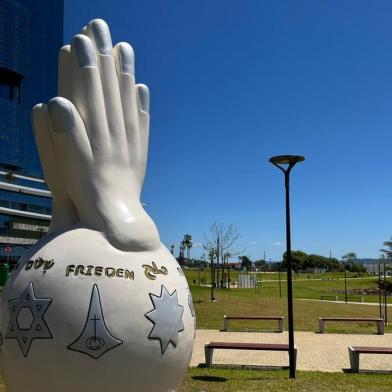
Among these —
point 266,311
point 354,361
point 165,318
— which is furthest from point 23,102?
point 165,318

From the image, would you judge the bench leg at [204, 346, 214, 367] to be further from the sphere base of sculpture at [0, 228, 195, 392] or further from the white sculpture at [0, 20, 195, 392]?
the sphere base of sculpture at [0, 228, 195, 392]

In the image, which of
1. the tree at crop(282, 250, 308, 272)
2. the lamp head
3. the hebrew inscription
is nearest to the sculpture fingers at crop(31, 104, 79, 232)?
the hebrew inscription

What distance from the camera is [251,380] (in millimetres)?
11906

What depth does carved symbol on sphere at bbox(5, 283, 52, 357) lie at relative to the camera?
21.0 feet

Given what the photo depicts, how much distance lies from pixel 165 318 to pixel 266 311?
2178 centimetres

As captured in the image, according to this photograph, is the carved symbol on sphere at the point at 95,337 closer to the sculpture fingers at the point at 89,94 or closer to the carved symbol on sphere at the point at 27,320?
the carved symbol on sphere at the point at 27,320

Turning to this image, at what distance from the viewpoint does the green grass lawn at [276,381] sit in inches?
423

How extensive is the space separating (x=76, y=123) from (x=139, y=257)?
6.89ft

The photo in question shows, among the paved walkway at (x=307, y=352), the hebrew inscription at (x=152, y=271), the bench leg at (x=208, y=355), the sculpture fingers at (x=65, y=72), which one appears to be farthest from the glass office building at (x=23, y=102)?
the hebrew inscription at (x=152, y=271)

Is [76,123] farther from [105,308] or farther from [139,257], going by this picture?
[105,308]

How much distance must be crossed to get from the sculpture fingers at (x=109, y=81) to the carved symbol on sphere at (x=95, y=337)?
96.4 inches

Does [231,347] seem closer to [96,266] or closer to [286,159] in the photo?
[286,159]

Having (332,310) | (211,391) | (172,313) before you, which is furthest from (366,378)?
(332,310)

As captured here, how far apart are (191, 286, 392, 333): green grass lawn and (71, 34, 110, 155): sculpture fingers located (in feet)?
52.8
